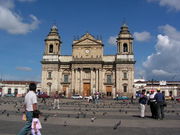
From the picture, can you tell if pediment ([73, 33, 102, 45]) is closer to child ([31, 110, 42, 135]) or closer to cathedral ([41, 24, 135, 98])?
cathedral ([41, 24, 135, 98])

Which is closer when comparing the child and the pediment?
the child

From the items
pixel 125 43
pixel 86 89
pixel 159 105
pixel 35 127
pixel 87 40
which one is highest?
pixel 87 40

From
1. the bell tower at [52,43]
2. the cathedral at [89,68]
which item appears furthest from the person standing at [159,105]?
the bell tower at [52,43]

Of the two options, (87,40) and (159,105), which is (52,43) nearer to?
(87,40)

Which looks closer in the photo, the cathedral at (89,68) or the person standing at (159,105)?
the person standing at (159,105)

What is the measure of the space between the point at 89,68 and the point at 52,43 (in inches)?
468

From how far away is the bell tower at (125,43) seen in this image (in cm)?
5822

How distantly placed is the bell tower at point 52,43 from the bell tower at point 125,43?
51.6ft

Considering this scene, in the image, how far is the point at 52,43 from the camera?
61.4 meters

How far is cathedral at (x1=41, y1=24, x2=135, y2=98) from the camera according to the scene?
189ft

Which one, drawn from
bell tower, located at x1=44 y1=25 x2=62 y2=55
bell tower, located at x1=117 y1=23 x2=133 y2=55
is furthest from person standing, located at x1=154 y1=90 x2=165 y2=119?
bell tower, located at x1=44 y1=25 x2=62 y2=55

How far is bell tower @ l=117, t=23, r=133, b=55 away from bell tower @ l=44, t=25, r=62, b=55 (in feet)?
51.6

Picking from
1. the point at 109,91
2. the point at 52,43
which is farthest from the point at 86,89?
the point at 52,43

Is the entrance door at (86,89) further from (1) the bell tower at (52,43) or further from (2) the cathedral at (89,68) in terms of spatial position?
(1) the bell tower at (52,43)
